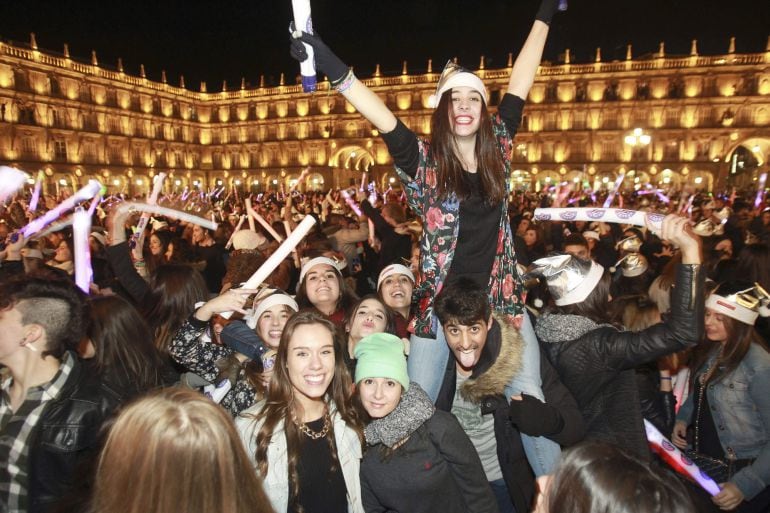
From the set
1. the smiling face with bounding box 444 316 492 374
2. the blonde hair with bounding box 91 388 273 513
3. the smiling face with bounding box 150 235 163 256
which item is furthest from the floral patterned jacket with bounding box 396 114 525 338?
the smiling face with bounding box 150 235 163 256

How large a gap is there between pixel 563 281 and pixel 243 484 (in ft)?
6.90

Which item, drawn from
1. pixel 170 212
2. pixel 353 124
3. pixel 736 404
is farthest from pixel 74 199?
pixel 353 124

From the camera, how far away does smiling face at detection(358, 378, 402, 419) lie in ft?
8.01

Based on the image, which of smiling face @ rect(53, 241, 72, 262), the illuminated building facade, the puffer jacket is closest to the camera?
the puffer jacket

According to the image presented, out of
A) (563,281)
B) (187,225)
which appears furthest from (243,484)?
(187,225)

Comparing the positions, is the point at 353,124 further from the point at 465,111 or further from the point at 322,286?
the point at 465,111

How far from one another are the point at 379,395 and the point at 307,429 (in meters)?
0.41

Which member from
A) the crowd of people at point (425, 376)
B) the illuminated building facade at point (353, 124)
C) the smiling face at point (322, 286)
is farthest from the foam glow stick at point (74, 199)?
the illuminated building facade at point (353, 124)

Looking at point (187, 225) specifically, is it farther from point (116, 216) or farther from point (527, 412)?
point (527, 412)

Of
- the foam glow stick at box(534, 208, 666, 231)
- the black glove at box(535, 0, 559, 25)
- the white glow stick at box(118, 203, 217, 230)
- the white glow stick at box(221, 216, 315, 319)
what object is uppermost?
the black glove at box(535, 0, 559, 25)

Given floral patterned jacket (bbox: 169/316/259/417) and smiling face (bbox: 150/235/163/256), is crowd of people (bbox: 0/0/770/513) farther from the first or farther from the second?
smiling face (bbox: 150/235/163/256)

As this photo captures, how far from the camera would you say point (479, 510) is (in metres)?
2.34

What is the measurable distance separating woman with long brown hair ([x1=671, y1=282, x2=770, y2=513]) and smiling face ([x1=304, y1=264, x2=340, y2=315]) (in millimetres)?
2738

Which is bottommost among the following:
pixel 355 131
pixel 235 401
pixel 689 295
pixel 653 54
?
pixel 235 401
